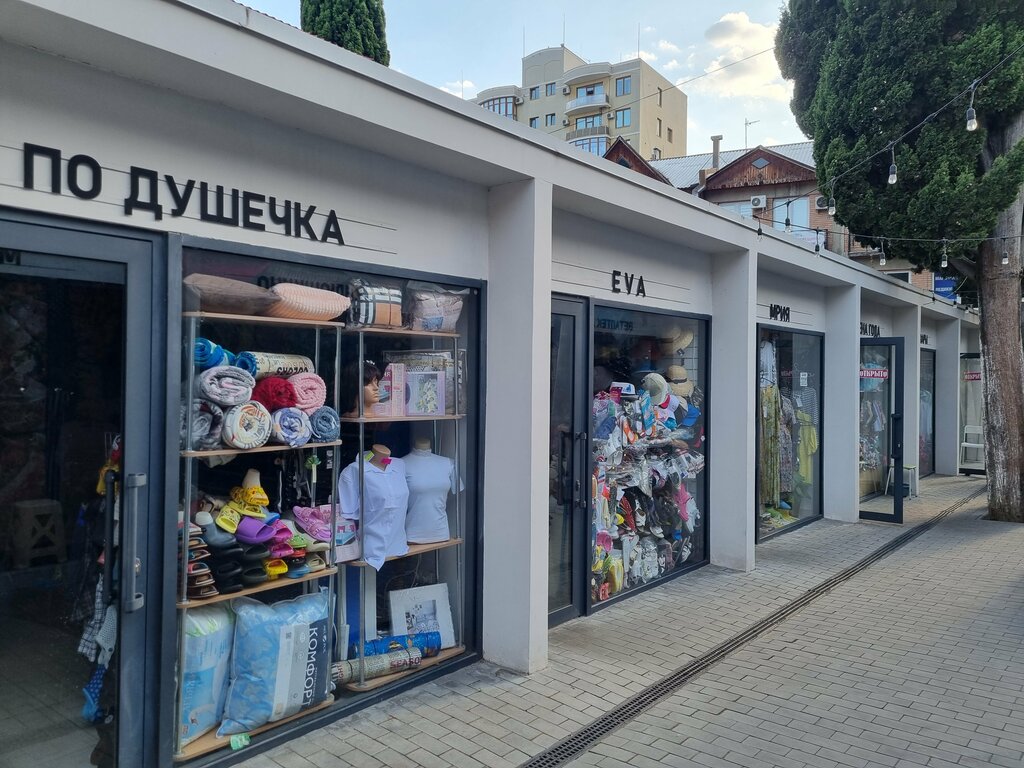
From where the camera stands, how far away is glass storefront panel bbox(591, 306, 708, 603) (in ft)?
21.2

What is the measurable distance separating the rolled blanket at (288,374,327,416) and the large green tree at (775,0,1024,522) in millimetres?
8965

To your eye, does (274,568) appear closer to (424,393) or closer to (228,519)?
(228,519)

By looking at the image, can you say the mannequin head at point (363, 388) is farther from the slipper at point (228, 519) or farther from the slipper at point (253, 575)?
the slipper at point (253, 575)

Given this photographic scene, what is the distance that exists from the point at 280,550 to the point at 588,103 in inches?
2532

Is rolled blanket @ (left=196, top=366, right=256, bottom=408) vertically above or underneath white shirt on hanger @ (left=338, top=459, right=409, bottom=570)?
above

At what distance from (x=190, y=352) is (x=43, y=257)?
2.31ft

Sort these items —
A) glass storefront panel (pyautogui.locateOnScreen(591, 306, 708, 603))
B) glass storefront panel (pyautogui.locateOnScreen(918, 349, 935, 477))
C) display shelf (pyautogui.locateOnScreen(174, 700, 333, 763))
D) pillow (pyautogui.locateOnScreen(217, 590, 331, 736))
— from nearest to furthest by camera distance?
display shelf (pyautogui.locateOnScreen(174, 700, 333, 763)) → pillow (pyautogui.locateOnScreen(217, 590, 331, 736)) → glass storefront panel (pyautogui.locateOnScreen(591, 306, 708, 603)) → glass storefront panel (pyautogui.locateOnScreen(918, 349, 935, 477))

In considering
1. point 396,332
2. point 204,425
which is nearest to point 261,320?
point 204,425

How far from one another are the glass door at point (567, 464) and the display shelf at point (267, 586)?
6.81 feet

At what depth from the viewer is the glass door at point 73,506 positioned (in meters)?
3.17

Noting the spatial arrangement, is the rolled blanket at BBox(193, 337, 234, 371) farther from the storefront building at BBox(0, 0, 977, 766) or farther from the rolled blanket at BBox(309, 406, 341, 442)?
the rolled blanket at BBox(309, 406, 341, 442)

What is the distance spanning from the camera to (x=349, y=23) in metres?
12.2

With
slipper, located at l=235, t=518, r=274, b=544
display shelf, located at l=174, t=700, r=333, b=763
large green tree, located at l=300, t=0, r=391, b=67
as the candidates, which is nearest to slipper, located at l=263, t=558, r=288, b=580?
slipper, located at l=235, t=518, r=274, b=544

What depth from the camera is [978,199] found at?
33.2ft
